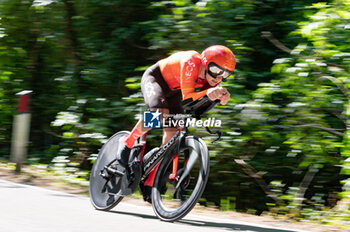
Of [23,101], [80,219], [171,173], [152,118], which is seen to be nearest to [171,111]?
[152,118]

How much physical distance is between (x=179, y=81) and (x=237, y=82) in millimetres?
2511

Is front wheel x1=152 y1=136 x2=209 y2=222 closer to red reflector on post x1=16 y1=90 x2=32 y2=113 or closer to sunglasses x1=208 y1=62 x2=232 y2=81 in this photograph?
sunglasses x1=208 y1=62 x2=232 y2=81

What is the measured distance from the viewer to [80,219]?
5.10 m

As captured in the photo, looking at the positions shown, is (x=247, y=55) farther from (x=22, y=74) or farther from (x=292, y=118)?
(x=22, y=74)

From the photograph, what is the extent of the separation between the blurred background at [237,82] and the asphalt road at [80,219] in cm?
163

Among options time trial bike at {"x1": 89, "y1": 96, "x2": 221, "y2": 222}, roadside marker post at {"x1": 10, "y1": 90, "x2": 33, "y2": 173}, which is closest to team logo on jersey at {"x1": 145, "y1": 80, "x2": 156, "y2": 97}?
time trial bike at {"x1": 89, "y1": 96, "x2": 221, "y2": 222}

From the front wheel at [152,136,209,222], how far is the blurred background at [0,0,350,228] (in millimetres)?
1934

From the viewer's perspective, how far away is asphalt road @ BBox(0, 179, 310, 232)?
4.73 meters

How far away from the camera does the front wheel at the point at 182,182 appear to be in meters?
4.78

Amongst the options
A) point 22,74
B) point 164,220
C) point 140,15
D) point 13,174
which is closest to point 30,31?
point 22,74

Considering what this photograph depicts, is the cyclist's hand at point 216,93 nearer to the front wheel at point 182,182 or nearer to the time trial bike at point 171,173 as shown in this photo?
the time trial bike at point 171,173

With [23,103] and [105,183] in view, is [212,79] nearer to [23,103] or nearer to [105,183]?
[105,183]

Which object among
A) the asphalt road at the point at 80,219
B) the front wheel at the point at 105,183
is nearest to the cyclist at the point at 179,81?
the front wheel at the point at 105,183

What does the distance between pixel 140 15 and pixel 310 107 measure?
3.60 meters
